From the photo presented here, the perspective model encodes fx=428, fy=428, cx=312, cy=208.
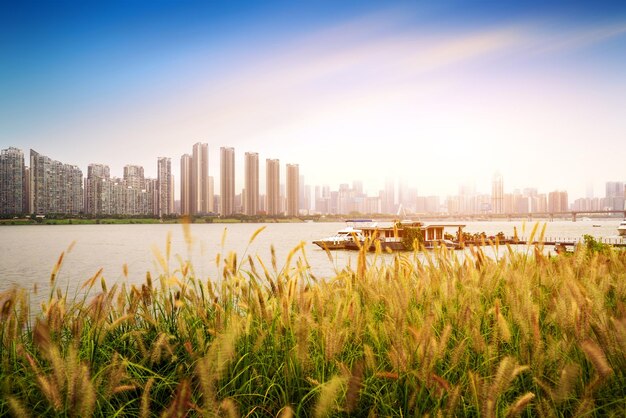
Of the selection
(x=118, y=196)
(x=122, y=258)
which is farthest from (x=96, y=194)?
(x=122, y=258)

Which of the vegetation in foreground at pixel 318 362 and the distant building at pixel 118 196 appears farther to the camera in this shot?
the distant building at pixel 118 196

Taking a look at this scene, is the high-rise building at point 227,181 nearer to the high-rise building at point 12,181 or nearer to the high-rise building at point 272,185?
the high-rise building at point 272,185

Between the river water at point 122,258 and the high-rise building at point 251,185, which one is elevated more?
the high-rise building at point 251,185

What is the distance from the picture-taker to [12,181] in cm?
10100

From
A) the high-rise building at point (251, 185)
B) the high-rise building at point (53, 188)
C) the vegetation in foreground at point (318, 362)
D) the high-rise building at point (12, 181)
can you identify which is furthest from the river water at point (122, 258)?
the high-rise building at point (251, 185)

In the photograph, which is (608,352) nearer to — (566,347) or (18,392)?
(566,347)

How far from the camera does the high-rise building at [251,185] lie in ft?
569

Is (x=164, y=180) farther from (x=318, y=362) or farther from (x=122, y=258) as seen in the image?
(x=318, y=362)

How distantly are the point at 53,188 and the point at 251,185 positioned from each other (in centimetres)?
7206

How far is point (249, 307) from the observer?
2.93 meters

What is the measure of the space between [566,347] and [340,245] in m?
Answer: 45.4

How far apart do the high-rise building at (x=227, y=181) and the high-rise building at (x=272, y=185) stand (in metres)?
20.0

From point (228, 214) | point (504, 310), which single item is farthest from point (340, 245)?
point (228, 214)

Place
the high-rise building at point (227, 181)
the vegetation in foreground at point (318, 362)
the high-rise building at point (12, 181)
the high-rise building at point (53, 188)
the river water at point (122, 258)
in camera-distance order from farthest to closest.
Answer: the high-rise building at point (227, 181) < the high-rise building at point (53, 188) < the high-rise building at point (12, 181) < the river water at point (122, 258) < the vegetation in foreground at point (318, 362)
